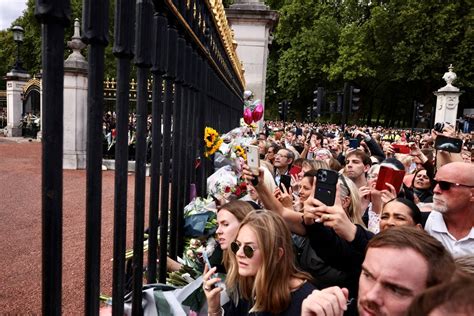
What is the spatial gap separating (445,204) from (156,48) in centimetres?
244

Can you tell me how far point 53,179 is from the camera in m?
1.15

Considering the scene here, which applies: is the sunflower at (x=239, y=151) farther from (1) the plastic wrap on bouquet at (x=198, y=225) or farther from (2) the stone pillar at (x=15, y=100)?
(2) the stone pillar at (x=15, y=100)

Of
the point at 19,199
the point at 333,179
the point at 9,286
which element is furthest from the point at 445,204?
the point at 19,199

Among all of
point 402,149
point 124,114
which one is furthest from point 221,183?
point 402,149

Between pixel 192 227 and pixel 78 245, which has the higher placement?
pixel 192 227

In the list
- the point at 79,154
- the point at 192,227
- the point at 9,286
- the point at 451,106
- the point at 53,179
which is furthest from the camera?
the point at 451,106

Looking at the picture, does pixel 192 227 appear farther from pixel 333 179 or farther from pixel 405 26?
pixel 405 26

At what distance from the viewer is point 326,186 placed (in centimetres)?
222

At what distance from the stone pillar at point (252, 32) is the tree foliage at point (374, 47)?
25487 millimetres

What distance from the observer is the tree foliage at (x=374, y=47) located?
1393 inches

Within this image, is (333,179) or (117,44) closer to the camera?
(117,44)

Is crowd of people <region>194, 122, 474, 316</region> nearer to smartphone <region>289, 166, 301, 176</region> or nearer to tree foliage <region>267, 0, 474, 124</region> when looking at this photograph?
smartphone <region>289, 166, 301, 176</region>

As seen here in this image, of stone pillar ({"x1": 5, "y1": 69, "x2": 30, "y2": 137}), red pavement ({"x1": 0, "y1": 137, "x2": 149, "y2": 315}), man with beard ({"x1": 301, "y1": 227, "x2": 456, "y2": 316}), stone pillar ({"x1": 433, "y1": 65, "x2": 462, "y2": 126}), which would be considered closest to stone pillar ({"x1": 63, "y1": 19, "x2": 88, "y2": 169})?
red pavement ({"x1": 0, "y1": 137, "x2": 149, "y2": 315})

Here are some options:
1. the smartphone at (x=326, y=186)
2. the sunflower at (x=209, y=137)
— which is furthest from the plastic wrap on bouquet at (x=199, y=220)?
the smartphone at (x=326, y=186)
